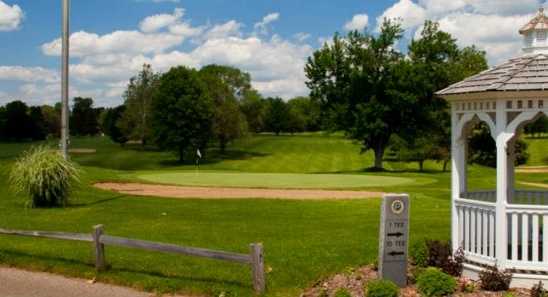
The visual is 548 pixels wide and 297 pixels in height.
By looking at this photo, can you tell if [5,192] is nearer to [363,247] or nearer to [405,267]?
[363,247]

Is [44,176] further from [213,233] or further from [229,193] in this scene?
[229,193]

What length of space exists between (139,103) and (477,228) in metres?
77.8

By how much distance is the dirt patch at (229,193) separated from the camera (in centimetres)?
2859

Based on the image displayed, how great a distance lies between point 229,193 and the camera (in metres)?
30.3

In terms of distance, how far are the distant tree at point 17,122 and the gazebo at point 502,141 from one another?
108 metres

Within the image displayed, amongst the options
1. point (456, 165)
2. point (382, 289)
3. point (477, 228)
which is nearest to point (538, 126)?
point (456, 165)

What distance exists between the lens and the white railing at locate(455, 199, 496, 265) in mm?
11602

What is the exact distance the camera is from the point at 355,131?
53.0m

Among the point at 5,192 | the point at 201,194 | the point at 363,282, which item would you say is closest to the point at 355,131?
the point at 201,194

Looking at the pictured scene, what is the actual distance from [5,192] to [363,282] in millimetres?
20933

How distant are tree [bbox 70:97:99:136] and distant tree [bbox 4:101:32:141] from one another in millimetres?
20979

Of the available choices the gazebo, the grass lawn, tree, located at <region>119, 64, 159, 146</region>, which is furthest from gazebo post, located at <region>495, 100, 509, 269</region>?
tree, located at <region>119, 64, 159, 146</region>

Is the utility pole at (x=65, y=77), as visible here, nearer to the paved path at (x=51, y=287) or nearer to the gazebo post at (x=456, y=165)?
the paved path at (x=51, y=287)

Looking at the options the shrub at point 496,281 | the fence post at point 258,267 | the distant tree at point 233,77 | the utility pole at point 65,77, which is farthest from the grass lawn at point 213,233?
the distant tree at point 233,77
